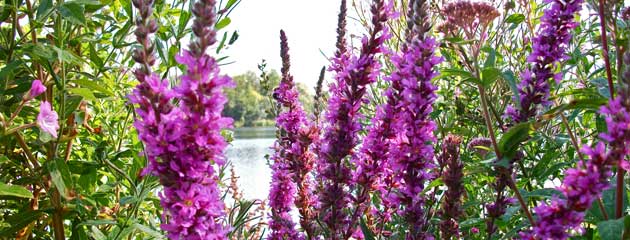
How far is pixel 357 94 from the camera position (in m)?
1.42

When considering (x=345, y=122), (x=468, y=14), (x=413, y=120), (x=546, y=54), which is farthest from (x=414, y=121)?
(x=468, y=14)

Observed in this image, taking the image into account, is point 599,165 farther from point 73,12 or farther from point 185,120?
point 73,12

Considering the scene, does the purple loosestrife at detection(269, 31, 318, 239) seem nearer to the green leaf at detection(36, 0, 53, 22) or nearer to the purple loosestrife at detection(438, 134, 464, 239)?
the purple loosestrife at detection(438, 134, 464, 239)

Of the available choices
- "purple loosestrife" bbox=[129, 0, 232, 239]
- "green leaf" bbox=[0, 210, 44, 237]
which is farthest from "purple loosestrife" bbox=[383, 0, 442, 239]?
"green leaf" bbox=[0, 210, 44, 237]

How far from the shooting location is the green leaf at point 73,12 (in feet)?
4.57

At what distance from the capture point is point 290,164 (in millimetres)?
1757

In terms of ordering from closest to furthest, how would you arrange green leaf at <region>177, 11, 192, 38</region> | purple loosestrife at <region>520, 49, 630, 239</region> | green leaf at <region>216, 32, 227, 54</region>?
purple loosestrife at <region>520, 49, 630, 239</region>, green leaf at <region>177, 11, 192, 38</region>, green leaf at <region>216, 32, 227, 54</region>

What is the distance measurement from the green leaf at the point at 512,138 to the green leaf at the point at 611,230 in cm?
23

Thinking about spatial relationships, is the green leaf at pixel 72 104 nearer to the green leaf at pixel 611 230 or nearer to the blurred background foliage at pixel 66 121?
the blurred background foliage at pixel 66 121

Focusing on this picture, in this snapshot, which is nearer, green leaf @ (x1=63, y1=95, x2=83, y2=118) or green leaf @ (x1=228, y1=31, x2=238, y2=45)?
green leaf @ (x1=63, y1=95, x2=83, y2=118)

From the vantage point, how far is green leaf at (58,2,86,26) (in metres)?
1.39

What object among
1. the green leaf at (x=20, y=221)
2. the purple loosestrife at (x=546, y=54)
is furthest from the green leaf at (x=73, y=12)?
the purple loosestrife at (x=546, y=54)

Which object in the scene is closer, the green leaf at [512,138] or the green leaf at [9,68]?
the green leaf at [512,138]

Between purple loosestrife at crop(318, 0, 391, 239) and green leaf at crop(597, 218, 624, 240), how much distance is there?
0.58 metres
